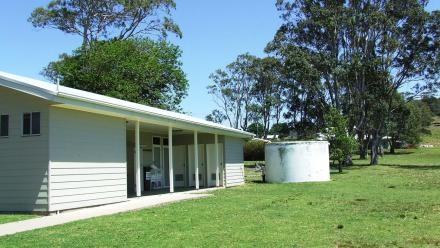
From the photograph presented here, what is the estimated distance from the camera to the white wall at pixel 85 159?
532 inches

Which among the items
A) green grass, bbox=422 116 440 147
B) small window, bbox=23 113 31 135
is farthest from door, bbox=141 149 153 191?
green grass, bbox=422 116 440 147

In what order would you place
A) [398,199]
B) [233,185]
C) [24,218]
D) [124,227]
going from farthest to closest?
[233,185] < [398,199] < [24,218] < [124,227]

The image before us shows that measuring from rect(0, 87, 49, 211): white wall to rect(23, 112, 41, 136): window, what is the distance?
0.38 feet

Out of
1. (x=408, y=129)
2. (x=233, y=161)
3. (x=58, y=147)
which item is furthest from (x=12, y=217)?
(x=408, y=129)

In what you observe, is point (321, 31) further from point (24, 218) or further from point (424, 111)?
point (424, 111)

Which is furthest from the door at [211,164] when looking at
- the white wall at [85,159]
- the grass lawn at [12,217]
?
the grass lawn at [12,217]

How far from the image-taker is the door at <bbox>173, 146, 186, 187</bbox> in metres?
27.2

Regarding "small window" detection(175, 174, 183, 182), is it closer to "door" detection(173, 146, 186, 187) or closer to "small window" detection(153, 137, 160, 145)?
"door" detection(173, 146, 186, 187)

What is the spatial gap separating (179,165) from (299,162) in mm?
6267

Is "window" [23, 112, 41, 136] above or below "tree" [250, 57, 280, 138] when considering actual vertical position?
below

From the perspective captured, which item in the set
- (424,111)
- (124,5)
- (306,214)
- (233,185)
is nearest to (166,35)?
(124,5)

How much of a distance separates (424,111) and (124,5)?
62.7m

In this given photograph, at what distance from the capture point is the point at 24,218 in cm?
1248

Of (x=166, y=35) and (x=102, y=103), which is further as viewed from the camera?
(x=166, y=35)
